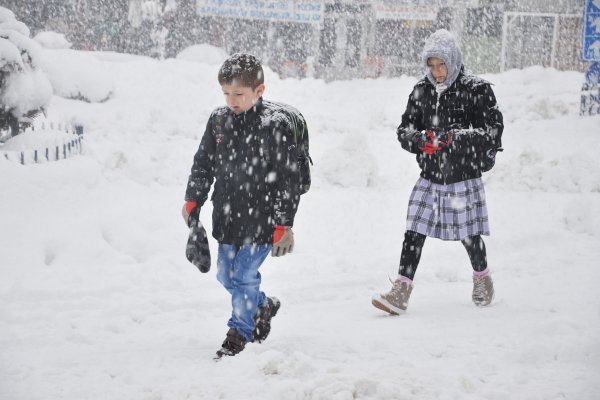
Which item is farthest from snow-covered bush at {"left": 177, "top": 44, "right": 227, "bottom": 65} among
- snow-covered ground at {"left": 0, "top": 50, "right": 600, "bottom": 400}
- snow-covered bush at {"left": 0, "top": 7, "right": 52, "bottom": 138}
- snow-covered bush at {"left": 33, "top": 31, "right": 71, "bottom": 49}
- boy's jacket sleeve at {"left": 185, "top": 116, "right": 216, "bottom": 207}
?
boy's jacket sleeve at {"left": 185, "top": 116, "right": 216, "bottom": 207}

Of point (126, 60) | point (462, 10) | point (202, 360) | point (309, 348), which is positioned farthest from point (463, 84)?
point (462, 10)

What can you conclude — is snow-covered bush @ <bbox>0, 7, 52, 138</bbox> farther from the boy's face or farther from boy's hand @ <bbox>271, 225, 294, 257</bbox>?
boy's hand @ <bbox>271, 225, 294, 257</bbox>

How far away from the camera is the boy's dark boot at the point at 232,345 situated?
354 cm

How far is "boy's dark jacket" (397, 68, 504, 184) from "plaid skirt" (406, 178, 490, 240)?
0.08 metres

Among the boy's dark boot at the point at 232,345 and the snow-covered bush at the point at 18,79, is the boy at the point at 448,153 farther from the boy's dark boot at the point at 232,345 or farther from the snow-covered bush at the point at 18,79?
the snow-covered bush at the point at 18,79

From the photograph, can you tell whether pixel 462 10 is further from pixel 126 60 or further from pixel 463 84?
pixel 463 84

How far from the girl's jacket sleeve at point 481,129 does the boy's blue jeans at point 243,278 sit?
4.82 feet

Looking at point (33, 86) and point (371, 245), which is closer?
point (371, 245)

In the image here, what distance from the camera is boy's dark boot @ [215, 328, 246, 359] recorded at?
3.54 m

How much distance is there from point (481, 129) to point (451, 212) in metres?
0.59

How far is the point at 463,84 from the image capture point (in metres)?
4.21

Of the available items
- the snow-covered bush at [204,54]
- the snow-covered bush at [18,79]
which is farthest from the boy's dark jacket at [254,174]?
the snow-covered bush at [204,54]

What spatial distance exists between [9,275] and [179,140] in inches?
338

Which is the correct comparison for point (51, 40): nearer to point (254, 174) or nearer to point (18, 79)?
point (18, 79)
